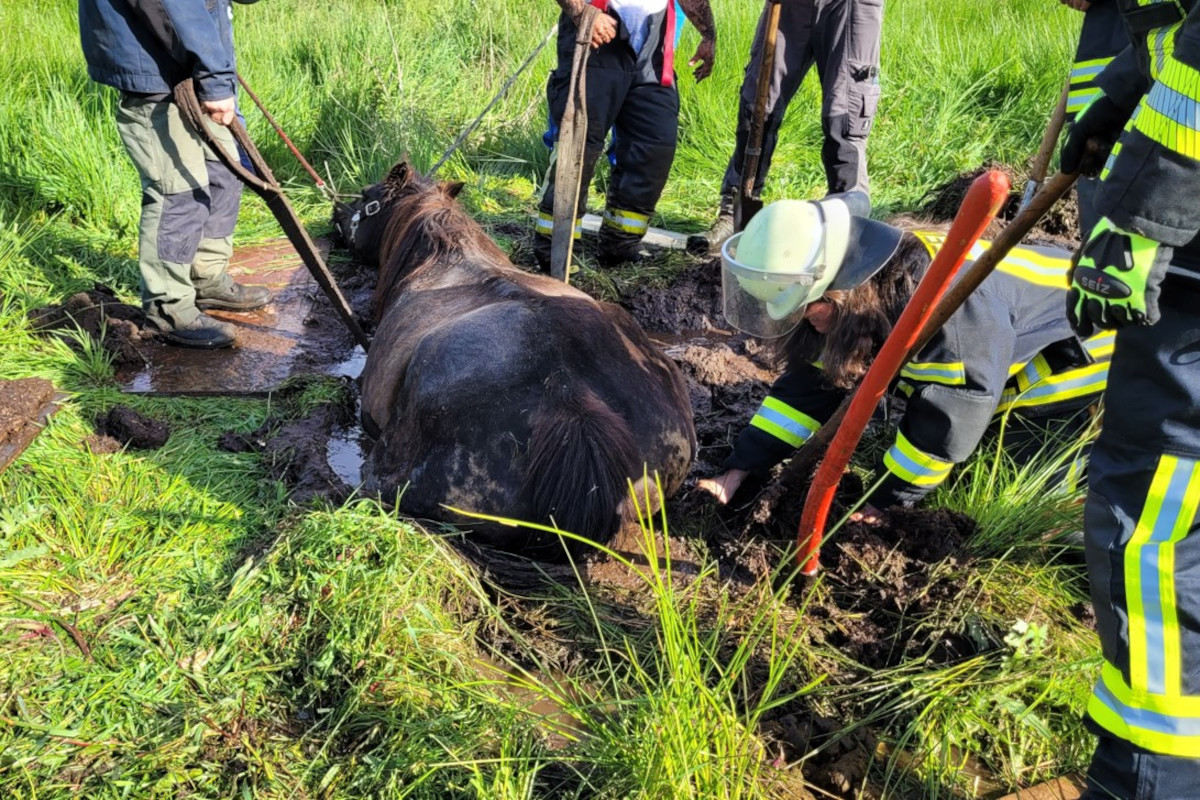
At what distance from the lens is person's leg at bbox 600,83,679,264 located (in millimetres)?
5207

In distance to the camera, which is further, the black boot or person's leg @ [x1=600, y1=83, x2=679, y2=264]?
the black boot

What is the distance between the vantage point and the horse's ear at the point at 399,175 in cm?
507

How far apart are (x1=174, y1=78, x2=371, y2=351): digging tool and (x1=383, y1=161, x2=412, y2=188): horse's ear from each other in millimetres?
918

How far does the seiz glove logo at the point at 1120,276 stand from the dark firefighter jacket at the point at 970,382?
828 millimetres

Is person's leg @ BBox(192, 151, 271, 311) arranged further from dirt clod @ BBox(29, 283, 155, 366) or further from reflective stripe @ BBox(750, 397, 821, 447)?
reflective stripe @ BBox(750, 397, 821, 447)

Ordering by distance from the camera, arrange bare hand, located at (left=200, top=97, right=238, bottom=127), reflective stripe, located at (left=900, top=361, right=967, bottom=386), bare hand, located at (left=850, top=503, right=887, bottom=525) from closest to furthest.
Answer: reflective stripe, located at (left=900, top=361, right=967, bottom=386) → bare hand, located at (left=850, top=503, right=887, bottom=525) → bare hand, located at (left=200, top=97, right=238, bottom=127)

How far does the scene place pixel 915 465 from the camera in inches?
111

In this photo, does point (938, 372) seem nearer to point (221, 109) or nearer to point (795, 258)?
point (795, 258)

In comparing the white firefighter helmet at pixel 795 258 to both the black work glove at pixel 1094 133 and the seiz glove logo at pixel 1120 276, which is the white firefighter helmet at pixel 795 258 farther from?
the seiz glove logo at pixel 1120 276

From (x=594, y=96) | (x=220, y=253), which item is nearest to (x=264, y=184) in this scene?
(x=220, y=253)

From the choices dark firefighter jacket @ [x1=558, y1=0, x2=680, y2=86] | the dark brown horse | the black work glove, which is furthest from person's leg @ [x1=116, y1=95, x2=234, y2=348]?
the black work glove

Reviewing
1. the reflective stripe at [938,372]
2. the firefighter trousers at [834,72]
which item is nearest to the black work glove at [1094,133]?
the reflective stripe at [938,372]

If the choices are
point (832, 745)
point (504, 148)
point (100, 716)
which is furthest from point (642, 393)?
point (504, 148)

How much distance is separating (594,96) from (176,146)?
2226mm
